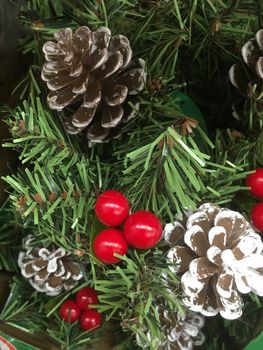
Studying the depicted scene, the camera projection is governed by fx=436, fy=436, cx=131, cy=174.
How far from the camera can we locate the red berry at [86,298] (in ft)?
1.61

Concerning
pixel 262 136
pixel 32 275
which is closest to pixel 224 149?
pixel 262 136

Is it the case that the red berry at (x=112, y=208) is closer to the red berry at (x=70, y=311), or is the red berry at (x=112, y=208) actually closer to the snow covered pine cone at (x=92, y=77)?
the snow covered pine cone at (x=92, y=77)

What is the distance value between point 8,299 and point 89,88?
0.29 metres

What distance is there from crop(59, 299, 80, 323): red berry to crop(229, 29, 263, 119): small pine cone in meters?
0.27

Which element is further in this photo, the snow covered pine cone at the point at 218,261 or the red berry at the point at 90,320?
the red berry at the point at 90,320

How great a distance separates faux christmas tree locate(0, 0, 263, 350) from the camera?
1.15 ft

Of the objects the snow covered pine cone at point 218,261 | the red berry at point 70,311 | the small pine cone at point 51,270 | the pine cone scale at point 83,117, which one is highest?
the pine cone scale at point 83,117

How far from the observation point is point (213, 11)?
1.38 ft

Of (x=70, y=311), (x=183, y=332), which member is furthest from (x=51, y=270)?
(x=183, y=332)

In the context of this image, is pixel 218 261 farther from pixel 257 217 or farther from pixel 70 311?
pixel 70 311

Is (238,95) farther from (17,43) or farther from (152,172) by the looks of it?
(17,43)

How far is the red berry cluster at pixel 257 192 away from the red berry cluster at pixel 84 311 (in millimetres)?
208

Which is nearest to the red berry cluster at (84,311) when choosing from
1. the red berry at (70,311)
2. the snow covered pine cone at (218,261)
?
the red berry at (70,311)

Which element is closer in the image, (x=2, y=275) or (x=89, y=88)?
(x=89, y=88)
